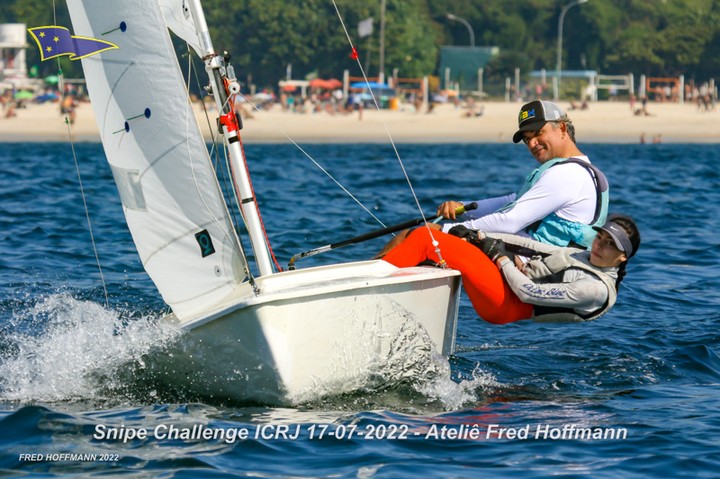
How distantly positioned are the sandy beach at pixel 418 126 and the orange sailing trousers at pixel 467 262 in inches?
1503

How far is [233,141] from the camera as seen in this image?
22.6 feet

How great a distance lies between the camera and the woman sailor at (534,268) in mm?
7059

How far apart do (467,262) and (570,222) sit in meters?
0.78

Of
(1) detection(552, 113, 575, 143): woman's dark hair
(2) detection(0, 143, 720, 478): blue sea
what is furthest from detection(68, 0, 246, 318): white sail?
(1) detection(552, 113, 575, 143): woman's dark hair

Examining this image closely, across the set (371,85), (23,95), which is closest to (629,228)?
(371,85)

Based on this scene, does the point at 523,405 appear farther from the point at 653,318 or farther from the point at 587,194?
the point at 653,318

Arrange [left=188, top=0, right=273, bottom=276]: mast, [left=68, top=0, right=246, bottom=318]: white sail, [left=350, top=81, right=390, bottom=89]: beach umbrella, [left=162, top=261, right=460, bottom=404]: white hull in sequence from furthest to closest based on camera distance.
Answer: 1. [left=350, top=81, right=390, bottom=89]: beach umbrella
2. [left=68, top=0, right=246, bottom=318]: white sail
3. [left=188, top=0, right=273, bottom=276]: mast
4. [left=162, top=261, right=460, bottom=404]: white hull

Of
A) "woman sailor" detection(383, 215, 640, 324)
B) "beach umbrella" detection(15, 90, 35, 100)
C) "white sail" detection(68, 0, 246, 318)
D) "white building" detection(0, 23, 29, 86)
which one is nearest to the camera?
"white sail" detection(68, 0, 246, 318)

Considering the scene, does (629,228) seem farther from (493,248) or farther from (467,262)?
(467,262)

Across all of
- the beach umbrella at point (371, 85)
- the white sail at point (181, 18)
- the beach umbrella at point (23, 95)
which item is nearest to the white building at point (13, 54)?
the beach umbrella at point (23, 95)

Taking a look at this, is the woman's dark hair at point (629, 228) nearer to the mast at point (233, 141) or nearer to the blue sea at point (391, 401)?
the blue sea at point (391, 401)

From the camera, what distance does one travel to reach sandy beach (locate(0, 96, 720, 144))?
47.8 m

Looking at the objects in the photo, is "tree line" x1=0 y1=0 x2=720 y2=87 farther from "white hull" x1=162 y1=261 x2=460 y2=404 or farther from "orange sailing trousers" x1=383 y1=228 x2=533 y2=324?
"white hull" x1=162 y1=261 x2=460 y2=404

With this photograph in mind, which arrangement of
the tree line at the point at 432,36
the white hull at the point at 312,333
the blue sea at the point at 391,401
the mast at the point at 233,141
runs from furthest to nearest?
the tree line at the point at 432,36 → the mast at the point at 233,141 → the white hull at the point at 312,333 → the blue sea at the point at 391,401
